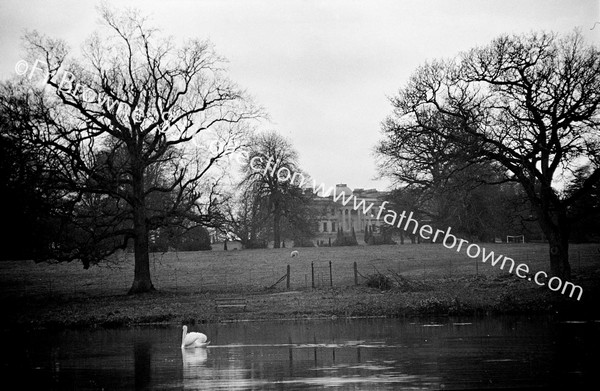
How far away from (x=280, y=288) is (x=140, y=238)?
9125mm

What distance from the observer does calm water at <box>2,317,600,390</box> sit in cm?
1587

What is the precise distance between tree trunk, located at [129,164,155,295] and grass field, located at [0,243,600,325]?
1.32 m

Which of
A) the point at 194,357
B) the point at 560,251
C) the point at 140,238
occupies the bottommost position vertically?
the point at 194,357

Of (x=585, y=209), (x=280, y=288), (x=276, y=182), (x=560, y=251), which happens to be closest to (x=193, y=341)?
(x=560, y=251)

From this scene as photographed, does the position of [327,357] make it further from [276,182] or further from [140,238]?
[276,182]

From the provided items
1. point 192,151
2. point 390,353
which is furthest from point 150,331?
point 192,151

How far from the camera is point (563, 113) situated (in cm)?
3538

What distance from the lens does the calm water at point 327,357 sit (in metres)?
15.9

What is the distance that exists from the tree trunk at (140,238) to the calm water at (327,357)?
15179 mm

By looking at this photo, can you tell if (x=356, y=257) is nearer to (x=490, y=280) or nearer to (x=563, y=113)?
(x=490, y=280)

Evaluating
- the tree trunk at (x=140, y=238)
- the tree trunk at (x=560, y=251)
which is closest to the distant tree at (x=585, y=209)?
the tree trunk at (x=560, y=251)

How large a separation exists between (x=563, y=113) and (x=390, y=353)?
20025 millimetres

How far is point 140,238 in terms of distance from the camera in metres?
44.9

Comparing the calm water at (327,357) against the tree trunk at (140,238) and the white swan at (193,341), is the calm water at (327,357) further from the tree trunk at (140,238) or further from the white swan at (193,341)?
the tree trunk at (140,238)
